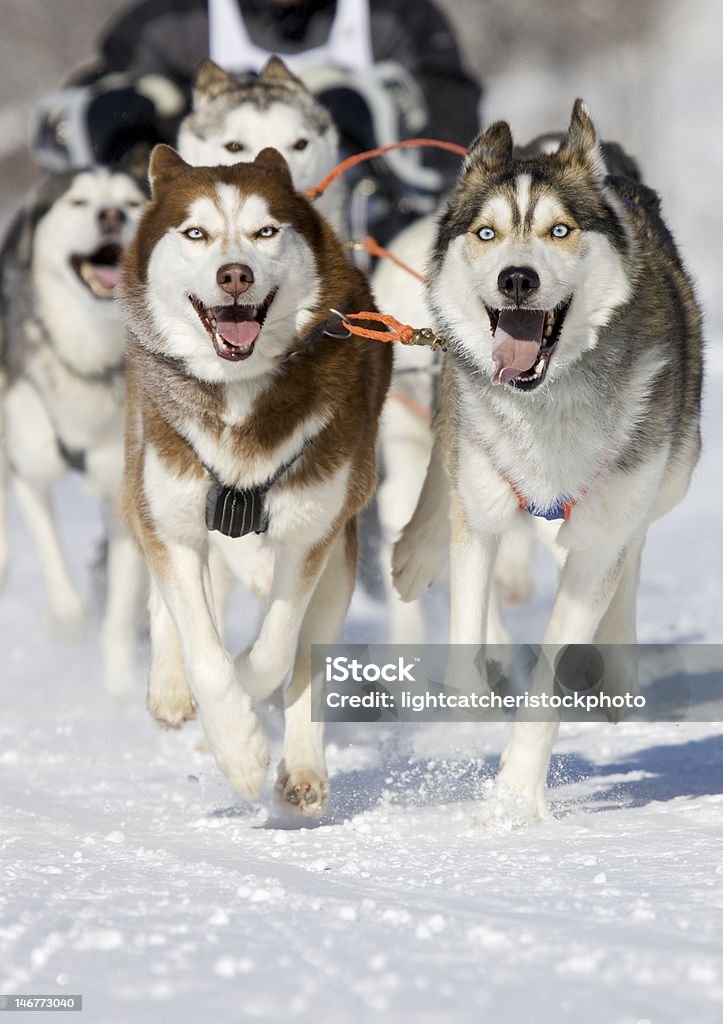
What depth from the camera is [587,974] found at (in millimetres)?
1999

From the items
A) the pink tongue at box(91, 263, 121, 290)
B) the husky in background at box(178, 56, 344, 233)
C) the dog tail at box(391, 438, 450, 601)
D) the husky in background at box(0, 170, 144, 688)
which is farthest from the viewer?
the pink tongue at box(91, 263, 121, 290)

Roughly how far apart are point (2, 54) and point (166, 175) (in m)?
19.7

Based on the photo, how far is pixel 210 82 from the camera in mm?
4602

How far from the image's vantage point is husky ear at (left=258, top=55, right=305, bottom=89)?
4676 mm

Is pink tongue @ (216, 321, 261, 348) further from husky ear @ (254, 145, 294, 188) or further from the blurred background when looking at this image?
the blurred background

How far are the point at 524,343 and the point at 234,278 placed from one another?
1.68 feet

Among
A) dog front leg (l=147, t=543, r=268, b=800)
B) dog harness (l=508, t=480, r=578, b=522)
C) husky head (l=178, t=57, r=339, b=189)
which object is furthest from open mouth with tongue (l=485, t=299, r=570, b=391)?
husky head (l=178, t=57, r=339, b=189)

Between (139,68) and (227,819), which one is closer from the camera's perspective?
(227,819)

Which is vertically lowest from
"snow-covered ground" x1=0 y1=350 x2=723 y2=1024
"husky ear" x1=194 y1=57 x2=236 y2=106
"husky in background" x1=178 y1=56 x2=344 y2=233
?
"snow-covered ground" x1=0 y1=350 x2=723 y2=1024

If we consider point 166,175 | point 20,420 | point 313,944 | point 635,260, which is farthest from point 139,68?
point 313,944

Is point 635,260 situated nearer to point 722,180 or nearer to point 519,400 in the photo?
point 519,400

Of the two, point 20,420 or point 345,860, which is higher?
point 20,420

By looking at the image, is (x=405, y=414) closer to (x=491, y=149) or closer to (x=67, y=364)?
(x=67, y=364)

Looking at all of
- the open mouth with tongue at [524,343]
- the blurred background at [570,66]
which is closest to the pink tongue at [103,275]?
the open mouth with tongue at [524,343]
